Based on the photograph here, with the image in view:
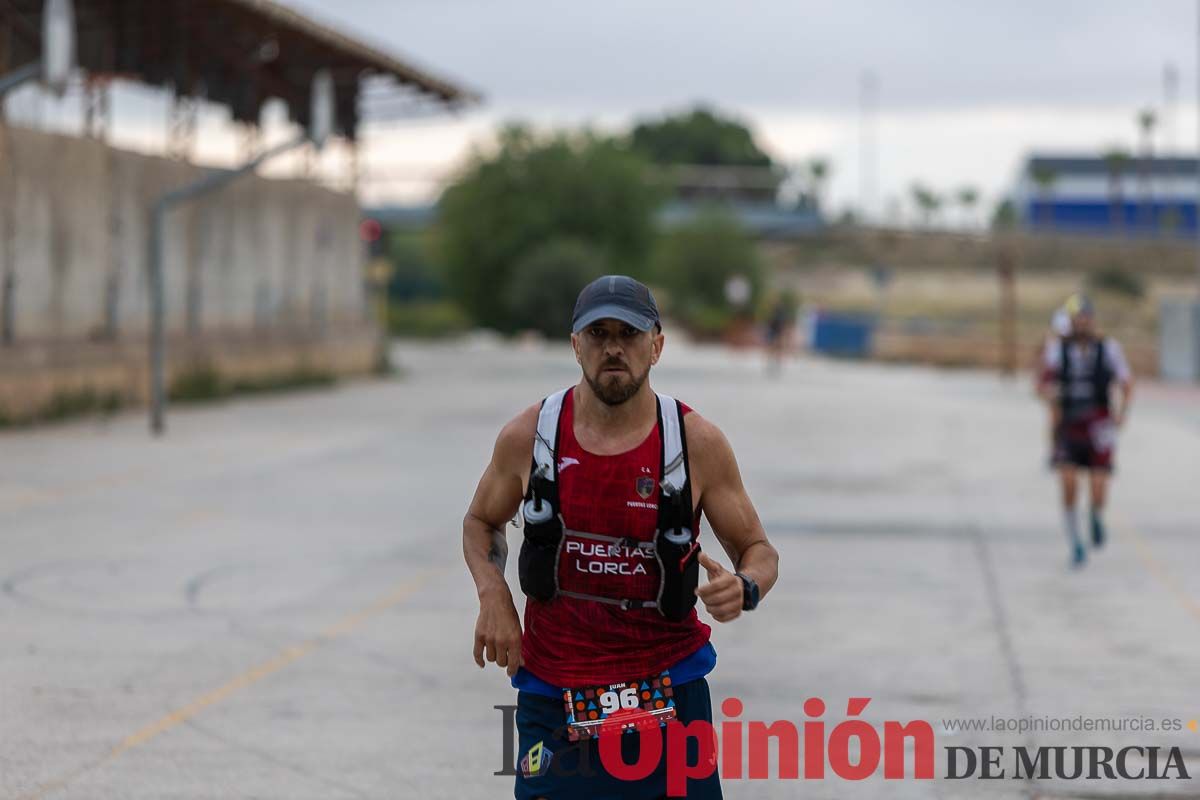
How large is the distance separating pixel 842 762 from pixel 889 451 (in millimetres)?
16538

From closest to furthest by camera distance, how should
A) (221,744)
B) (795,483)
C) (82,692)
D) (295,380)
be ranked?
(221,744) → (82,692) → (795,483) → (295,380)

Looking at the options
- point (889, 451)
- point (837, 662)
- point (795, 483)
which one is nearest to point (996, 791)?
point (837, 662)

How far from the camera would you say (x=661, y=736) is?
14.8 ft

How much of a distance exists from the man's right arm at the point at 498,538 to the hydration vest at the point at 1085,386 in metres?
9.25

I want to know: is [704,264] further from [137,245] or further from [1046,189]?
[137,245]

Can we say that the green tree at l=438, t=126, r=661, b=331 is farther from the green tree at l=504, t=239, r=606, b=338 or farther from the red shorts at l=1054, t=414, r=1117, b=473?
the red shorts at l=1054, t=414, r=1117, b=473

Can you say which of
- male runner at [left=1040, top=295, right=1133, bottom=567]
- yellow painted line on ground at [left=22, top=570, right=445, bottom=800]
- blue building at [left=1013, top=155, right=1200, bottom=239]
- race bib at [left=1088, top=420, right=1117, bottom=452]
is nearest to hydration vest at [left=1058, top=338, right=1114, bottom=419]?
male runner at [left=1040, top=295, right=1133, bottom=567]

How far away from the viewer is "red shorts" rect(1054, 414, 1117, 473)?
1337cm

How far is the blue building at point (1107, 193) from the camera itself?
467 ft

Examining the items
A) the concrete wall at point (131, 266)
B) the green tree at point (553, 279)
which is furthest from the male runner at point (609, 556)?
the green tree at point (553, 279)

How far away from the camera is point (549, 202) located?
79.0 m

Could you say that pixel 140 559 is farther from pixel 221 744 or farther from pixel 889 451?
pixel 889 451

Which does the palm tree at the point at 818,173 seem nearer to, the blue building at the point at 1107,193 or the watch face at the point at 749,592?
the blue building at the point at 1107,193

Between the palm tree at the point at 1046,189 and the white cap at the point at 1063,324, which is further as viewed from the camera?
the palm tree at the point at 1046,189
